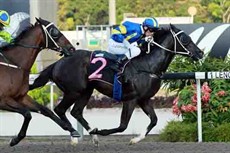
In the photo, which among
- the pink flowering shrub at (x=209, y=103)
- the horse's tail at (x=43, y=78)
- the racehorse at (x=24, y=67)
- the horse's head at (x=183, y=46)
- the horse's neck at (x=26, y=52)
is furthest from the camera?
the pink flowering shrub at (x=209, y=103)

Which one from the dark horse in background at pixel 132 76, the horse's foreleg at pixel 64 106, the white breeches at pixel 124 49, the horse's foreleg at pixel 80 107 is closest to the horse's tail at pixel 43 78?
the dark horse in background at pixel 132 76

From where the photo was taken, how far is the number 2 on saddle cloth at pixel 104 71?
31.3 ft

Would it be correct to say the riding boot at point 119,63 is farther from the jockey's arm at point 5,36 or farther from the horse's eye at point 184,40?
the jockey's arm at point 5,36

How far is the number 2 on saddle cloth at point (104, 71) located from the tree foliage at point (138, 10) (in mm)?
47794

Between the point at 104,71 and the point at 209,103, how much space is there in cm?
196

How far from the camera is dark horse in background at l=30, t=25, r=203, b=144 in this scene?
30.6 feet

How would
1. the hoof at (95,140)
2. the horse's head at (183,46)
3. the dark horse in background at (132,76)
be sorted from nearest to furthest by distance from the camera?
the dark horse in background at (132,76)
the horse's head at (183,46)
the hoof at (95,140)

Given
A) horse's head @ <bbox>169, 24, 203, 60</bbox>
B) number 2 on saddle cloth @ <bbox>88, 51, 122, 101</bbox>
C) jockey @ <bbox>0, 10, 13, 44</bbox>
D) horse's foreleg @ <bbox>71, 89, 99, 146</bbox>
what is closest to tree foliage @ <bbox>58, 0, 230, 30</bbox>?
horse's foreleg @ <bbox>71, 89, 99, 146</bbox>

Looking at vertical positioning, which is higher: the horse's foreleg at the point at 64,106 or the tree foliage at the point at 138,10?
the horse's foreleg at the point at 64,106

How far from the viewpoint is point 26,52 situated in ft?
29.7

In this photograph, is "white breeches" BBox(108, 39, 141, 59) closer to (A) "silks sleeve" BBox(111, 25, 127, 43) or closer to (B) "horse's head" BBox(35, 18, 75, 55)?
(A) "silks sleeve" BBox(111, 25, 127, 43)

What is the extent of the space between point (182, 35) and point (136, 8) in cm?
5097

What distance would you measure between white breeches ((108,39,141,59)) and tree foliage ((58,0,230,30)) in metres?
47.5

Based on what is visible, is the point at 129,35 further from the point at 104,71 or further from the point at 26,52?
the point at 26,52
